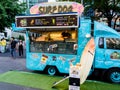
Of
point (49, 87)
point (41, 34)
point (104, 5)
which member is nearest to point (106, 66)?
point (49, 87)

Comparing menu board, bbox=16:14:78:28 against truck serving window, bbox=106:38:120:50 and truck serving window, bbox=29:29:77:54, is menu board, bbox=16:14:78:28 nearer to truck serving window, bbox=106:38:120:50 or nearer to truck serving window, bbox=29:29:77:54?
truck serving window, bbox=29:29:77:54

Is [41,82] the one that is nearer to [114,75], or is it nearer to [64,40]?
[64,40]

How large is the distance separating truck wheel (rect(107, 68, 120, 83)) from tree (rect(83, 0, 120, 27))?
15.8m

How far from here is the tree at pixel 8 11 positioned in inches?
917

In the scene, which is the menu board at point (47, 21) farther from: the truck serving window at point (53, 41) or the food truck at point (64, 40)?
the truck serving window at point (53, 41)

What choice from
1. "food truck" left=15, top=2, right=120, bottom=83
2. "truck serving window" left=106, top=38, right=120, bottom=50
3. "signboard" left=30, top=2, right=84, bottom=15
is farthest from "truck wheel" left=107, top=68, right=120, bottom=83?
"signboard" left=30, top=2, right=84, bottom=15

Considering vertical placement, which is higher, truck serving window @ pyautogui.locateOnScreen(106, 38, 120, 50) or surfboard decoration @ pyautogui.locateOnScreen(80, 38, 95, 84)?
truck serving window @ pyautogui.locateOnScreen(106, 38, 120, 50)

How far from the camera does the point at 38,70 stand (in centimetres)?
1216

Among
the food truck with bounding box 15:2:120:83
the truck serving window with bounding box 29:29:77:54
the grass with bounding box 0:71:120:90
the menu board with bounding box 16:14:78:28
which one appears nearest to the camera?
the grass with bounding box 0:71:120:90

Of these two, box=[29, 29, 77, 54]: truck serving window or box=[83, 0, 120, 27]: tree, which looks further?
box=[83, 0, 120, 27]: tree

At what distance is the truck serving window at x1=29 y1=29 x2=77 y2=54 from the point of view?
11.4 m

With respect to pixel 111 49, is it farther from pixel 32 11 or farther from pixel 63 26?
pixel 32 11

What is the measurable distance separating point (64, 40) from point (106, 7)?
15793 millimetres

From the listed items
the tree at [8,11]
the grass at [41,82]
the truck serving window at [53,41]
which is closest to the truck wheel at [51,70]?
the grass at [41,82]
